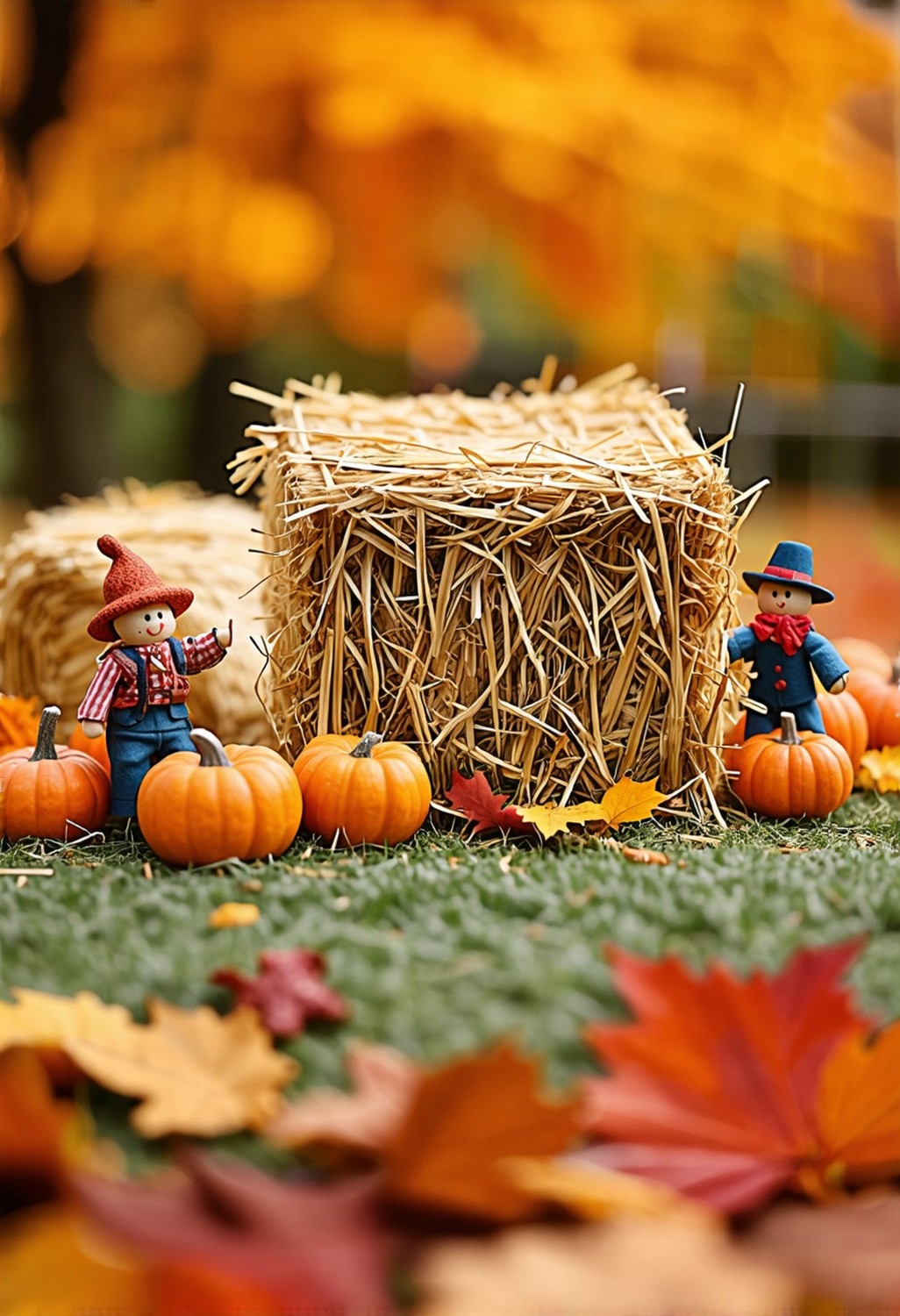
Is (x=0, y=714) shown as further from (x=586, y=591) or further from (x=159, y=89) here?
(x=159, y=89)

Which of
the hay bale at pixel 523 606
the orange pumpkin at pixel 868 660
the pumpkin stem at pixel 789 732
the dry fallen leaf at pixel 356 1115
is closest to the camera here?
the dry fallen leaf at pixel 356 1115

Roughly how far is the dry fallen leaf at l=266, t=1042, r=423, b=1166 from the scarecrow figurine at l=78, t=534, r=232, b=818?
1.34 metres

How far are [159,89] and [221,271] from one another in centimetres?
102

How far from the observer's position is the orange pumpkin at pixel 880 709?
369 cm

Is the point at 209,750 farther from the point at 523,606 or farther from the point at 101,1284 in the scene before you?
the point at 101,1284

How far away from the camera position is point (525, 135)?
5.72m

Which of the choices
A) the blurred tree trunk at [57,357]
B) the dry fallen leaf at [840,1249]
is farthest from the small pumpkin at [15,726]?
the blurred tree trunk at [57,357]

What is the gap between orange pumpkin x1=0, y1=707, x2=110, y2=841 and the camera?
9.39 ft

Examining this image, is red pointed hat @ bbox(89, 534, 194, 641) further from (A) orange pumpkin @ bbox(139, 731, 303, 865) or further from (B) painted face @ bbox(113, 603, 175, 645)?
(A) orange pumpkin @ bbox(139, 731, 303, 865)

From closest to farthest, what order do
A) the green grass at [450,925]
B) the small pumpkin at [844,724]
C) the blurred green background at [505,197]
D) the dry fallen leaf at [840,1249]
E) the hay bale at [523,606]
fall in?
the dry fallen leaf at [840,1249] < the green grass at [450,925] < the hay bale at [523,606] < the small pumpkin at [844,724] < the blurred green background at [505,197]

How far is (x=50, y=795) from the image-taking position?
2.87 meters

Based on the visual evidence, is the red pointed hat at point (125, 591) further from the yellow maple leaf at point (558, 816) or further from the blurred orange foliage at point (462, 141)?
the blurred orange foliage at point (462, 141)

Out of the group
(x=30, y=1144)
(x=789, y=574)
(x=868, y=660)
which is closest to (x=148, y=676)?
(x=30, y=1144)

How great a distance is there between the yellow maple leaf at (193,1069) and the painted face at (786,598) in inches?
73.1
